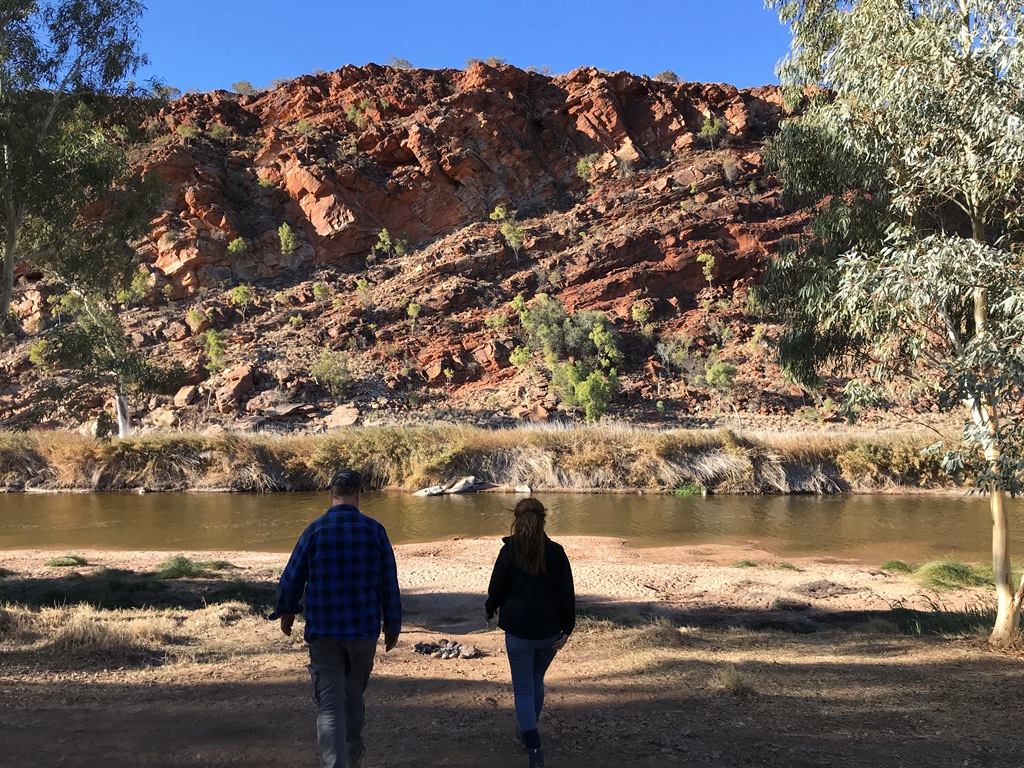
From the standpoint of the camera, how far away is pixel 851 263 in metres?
6.93

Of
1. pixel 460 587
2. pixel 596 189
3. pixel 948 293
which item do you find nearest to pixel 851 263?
pixel 948 293

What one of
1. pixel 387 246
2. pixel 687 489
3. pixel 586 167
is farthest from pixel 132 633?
pixel 586 167

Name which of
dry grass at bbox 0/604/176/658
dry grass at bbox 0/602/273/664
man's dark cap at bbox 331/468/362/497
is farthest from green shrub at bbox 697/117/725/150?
man's dark cap at bbox 331/468/362/497

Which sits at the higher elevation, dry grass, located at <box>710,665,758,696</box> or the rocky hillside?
the rocky hillside

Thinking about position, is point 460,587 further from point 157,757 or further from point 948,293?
point 948,293

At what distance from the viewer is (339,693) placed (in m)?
3.28

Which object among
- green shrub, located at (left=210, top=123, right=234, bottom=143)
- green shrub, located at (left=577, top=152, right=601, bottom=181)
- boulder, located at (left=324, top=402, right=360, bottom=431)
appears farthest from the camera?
green shrub, located at (left=577, top=152, right=601, bottom=181)

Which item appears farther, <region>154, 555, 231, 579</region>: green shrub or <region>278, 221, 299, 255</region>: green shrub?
<region>278, 221, 299, 255</region>: green shrub

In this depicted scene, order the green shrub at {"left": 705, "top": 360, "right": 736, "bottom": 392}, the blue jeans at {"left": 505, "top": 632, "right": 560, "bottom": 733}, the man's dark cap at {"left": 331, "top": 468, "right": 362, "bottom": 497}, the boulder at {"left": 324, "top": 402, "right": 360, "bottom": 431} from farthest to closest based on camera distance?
the green shrub at {"left": 705, "top": 360, "right": 736, "bottom": 392}
the boulder at {"left": 324, "top": 402, "right": 360, "bottom": 431}
the blue jeans at {"left": 505, "top": 632, "right": 560, "bottom": 733}
the man's dark cap at {"left": 331, "top": 468, "right": 362, "bottom": 497}

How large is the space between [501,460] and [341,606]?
2079 centimetres

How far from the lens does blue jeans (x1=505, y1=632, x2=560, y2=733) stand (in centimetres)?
377

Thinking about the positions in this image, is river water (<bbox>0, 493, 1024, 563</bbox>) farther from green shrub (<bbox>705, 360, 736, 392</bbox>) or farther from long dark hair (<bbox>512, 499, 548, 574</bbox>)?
green shrub (<bbox>705, 360, 736, 392</bbox>)

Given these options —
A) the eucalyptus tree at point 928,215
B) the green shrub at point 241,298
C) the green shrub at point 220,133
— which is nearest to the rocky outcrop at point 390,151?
the green shrub at point 220,133

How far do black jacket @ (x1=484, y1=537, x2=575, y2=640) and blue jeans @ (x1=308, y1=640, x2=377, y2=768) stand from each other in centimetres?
77
